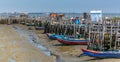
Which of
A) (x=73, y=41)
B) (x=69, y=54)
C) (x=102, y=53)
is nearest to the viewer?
(x=102, y=53)

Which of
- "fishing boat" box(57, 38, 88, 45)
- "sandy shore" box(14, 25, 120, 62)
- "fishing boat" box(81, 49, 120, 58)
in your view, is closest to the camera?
"fishing boat" box(81, 49, 120, 58)

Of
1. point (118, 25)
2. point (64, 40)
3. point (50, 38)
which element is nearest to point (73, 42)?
point (64, 40)

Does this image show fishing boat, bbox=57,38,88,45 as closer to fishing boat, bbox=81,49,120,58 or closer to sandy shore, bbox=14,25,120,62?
sandy shore, bbox=14,25,120,62

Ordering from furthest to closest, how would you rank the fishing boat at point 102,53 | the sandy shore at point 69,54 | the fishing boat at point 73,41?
the fishing boat at point 73,41, the sandy shore at point 69,54, the fishing boat at point 102,53

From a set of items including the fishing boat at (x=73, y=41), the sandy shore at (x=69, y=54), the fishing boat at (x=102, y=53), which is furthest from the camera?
the fishing boat at (x=73, y=41)

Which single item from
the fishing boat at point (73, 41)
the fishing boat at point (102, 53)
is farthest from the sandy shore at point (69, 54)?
the fishing boat at point (73, 41)

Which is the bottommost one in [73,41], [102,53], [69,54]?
[69,54]

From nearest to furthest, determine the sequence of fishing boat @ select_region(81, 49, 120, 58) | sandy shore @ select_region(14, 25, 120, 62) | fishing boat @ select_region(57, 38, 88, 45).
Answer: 1. fishing boat @ select_region(81, 49, 120, 58)
2. sandy shore @ select_region(14, 25, 120, 62)
3. fishing boat @ select_region(57, 38, 88, 45)

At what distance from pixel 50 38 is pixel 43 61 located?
71.5ft

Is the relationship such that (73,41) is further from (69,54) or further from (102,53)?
(102,53)

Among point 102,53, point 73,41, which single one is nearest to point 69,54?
point 102,53

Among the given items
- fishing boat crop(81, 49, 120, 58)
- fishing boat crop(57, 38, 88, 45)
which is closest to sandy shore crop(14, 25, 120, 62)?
fishing boat crop(81, 49, 120, 58)

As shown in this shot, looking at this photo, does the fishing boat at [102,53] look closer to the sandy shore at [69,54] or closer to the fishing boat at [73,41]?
the sandy shore at [69,54]

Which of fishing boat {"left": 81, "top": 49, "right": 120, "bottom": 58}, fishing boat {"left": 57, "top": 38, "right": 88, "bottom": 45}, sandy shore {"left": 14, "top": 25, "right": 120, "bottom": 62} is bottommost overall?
sandy shore {"left": 14, "top": 25, "right": 120, "bottom": 62}
